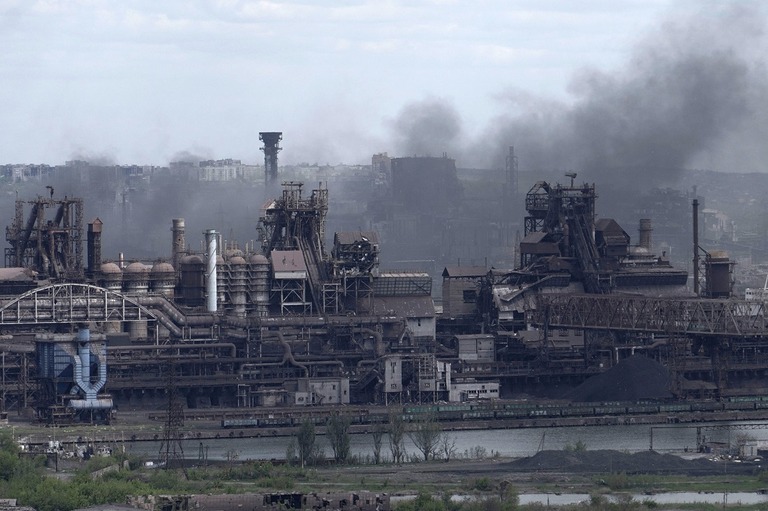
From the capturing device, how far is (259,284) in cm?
13812

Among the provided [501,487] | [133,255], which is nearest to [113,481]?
[501,487]

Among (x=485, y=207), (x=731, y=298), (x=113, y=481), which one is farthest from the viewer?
(x=485, y=207)

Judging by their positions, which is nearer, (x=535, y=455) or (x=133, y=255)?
(x=535, y=455)

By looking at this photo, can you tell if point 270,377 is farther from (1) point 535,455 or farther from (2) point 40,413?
(1) point 535,455

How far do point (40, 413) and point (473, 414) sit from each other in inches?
761

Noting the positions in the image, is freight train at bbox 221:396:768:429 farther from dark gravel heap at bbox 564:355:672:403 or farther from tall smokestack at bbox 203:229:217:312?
tall smokestack at bbox 203:229:217:312

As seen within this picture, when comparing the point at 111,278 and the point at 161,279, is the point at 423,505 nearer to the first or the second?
the point at 111,278

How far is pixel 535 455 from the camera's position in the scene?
103 meters

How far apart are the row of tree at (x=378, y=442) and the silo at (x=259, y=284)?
84.8 ft

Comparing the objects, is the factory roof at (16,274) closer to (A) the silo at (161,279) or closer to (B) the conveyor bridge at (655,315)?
(A) the silo at (161,279)

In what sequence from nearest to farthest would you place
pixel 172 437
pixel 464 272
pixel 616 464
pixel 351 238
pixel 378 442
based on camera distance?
pixel 616 464 < pixel 378 442 < pixel 172 437 < pixel 351 238 < pixel 464 272

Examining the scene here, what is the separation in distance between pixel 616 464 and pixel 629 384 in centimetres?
2971

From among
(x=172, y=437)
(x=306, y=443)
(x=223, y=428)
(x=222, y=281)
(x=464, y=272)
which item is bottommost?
(x=223, y=428)

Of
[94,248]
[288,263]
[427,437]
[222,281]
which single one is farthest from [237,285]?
[427,437]
